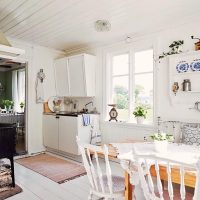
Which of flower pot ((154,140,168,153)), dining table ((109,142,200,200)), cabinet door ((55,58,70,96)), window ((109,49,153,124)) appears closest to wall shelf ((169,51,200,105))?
window ((109,49,153,124))

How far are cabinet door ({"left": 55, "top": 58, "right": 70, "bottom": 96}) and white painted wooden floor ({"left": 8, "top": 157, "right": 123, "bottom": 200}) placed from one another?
2.09m

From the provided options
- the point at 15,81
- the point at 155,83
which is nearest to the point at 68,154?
the point at 155,83

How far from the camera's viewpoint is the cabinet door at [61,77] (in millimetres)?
4877

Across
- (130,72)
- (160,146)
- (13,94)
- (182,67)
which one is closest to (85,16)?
(130,72)

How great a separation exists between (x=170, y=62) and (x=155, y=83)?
Result: 1.49 ft

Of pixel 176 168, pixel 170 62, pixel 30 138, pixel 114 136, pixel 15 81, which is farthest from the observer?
pixel 15 81

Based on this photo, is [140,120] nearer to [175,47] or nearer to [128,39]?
[175,47]

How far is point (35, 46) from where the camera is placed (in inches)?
187

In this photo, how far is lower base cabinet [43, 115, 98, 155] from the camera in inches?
163

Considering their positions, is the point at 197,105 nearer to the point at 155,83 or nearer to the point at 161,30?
the point at 155,83

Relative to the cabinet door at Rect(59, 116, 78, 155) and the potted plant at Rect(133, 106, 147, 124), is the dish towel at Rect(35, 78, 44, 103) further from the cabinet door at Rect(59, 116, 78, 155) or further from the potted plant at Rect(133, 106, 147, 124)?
the potted plant at Rect(133, 106, 147, 124)

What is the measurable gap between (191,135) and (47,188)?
2197 mm

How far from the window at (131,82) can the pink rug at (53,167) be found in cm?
140

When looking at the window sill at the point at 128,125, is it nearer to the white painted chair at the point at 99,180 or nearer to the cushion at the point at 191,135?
the cushion at the point at 191,135
